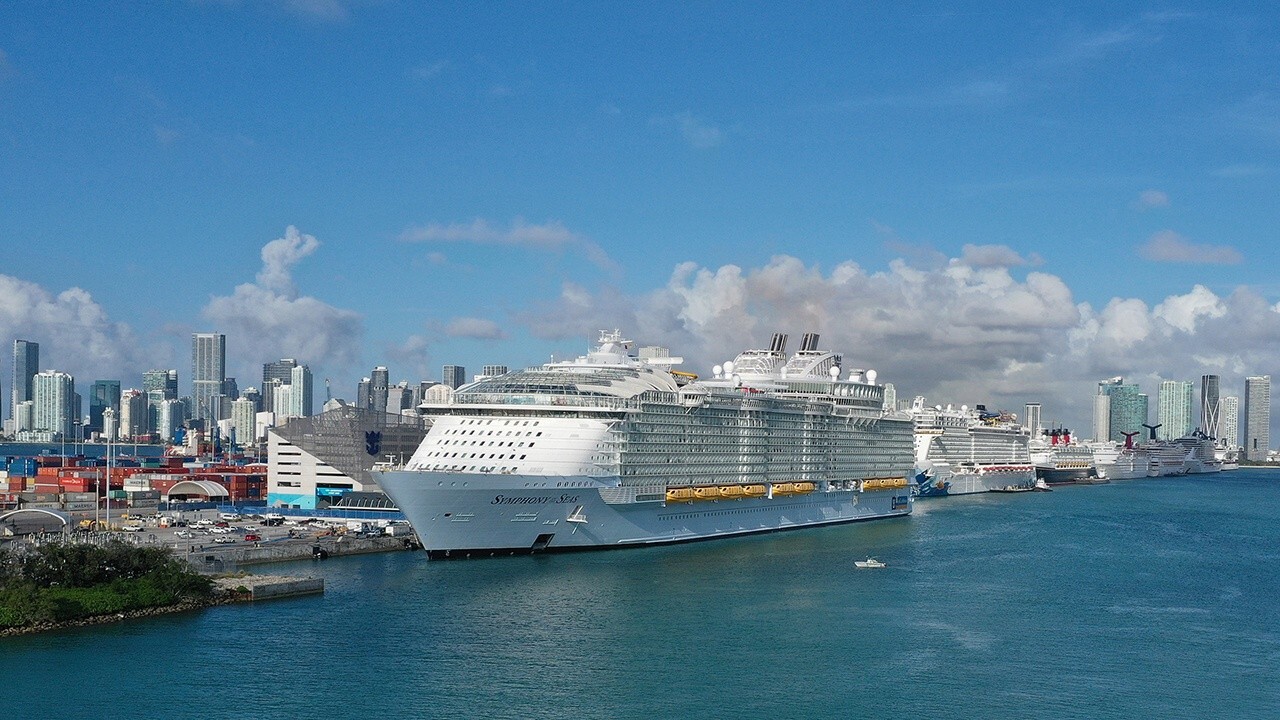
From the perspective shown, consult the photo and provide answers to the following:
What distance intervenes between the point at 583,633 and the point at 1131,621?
53.3 feet

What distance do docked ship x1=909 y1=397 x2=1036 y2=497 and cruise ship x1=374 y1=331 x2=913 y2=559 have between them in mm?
35557

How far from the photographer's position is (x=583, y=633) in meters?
32.6

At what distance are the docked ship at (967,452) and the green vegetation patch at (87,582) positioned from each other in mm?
65938

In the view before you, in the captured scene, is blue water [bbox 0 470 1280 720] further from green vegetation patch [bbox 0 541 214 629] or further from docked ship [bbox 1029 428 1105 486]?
docked ship [bbox 1029 428 1105 486]

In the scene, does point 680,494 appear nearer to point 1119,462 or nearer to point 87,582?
point 87,582

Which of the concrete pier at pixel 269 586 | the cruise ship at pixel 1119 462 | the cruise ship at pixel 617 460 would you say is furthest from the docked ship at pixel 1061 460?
the concrete pier at pixel 269 586

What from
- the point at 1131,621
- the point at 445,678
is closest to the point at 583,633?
the point at 445,678

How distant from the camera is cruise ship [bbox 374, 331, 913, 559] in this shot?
43.5 meters

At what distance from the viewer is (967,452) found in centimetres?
10788

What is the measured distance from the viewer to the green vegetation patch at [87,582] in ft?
106

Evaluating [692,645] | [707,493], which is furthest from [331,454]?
[692,645]

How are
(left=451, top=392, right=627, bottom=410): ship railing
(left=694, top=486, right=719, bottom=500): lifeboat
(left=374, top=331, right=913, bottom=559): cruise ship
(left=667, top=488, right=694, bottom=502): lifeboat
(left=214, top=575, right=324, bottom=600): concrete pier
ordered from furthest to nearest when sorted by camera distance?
(left=694, top=486, right=719, bottom=500): lifeboat < (left=667, top=488, right=694, bottom=502): lifeboat < (left=451, top=392, right=627, bottom=410): ship railing < (left=374, top=331, right=913, bottom=559): cruise ship < (left=214, top=575, right=324, bottom=600): concrete pier

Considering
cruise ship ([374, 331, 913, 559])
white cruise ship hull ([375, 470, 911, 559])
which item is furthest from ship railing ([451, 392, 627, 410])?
white cruise ship hull ([375, 470, 911, 559])

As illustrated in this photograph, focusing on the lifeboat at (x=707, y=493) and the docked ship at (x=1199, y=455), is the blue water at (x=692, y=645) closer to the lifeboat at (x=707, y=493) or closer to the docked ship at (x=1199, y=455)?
the lifeboat at (x=707, y=493)
